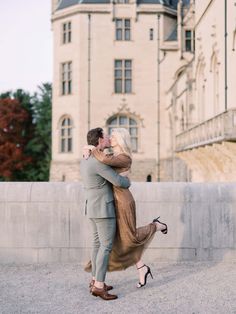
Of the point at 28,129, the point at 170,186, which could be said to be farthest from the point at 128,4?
the point at 170,186

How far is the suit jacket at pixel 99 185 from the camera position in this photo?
5289 millimetres

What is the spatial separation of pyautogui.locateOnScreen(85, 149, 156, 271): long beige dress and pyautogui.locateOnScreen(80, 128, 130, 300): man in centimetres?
11

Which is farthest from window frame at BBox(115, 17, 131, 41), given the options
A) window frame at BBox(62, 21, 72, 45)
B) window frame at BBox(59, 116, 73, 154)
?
window frame at BBox(59, 116, 73, 154)

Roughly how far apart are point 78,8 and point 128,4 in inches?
144

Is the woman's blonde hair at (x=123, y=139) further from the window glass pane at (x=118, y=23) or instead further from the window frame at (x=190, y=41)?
the window glass pane at (x=118, y=23)

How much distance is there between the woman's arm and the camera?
528 centimetres

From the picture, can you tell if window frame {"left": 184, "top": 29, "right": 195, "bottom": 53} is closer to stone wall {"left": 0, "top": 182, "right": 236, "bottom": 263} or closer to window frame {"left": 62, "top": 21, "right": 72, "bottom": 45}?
window frame {"left": 62, "top": 21, "right": 72, "bottom": 45}

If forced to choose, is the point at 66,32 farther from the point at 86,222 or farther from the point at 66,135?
the point at 86,222

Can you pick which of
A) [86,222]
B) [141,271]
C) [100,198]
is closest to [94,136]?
[100,198]

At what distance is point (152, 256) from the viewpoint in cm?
703

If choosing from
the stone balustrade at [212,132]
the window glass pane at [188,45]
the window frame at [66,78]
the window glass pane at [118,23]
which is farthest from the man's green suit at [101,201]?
the window glass pane at [118,23]

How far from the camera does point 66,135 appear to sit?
117 feet

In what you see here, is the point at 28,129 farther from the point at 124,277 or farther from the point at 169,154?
the point at 124,277

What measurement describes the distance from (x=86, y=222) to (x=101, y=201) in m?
1.78
